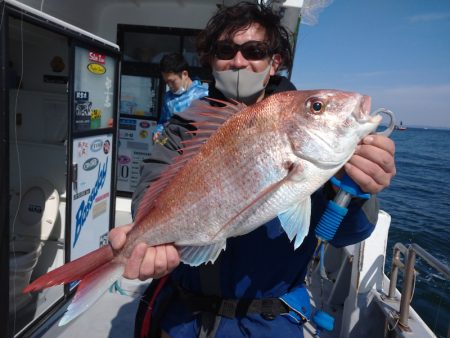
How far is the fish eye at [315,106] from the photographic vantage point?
1.28m

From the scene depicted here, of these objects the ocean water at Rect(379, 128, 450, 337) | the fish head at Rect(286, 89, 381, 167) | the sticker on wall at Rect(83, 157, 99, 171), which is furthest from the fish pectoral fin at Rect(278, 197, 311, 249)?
the ocean water at Rect(379, 128, 450, 337)

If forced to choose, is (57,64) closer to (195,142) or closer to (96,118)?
(96,118)

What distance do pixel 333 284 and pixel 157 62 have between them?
4.89m

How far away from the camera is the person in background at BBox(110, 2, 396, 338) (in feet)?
4.78

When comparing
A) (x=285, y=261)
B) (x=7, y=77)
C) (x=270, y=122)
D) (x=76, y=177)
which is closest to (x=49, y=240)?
(x=76, y=177)

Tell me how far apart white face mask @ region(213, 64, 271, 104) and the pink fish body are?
0.26 metres

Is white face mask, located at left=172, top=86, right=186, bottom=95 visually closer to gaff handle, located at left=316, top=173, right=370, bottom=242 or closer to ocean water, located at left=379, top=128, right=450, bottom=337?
gaff handle, located at left=316, top=173, right=370, bottom=242

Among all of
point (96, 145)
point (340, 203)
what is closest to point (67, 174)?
point (96, 145)

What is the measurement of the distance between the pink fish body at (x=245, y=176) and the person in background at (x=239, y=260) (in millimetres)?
131

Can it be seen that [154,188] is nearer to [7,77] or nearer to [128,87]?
[7,77]

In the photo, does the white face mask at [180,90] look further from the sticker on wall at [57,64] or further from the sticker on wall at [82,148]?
the sticker on wall at [82,148]

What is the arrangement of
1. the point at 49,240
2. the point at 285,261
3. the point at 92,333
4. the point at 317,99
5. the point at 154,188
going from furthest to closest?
the point at 49,240
the point at 92,333
the point at 285,261
the point at 154,188
the point at 317,99

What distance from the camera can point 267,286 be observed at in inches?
64.1

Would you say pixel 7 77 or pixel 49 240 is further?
pixel 49 240
